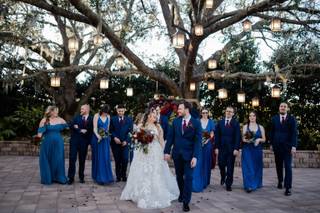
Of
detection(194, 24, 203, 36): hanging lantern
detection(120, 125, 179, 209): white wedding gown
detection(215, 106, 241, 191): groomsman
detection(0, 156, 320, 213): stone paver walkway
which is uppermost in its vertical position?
detection(194, 24, 203, 36): hanging lantern

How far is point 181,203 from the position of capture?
616 centimetres

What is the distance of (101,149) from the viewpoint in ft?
26.0

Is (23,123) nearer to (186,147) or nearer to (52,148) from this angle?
(52,148)

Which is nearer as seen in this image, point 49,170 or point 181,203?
point 181,203

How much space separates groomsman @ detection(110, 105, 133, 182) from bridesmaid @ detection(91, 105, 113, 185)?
0.25 meters

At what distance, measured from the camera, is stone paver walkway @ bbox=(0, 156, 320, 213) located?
227 inches

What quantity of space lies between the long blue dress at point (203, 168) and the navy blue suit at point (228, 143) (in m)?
0.23

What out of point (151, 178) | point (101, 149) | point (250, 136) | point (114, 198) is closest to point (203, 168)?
point (250, 136)

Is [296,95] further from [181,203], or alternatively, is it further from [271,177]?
[181,203]

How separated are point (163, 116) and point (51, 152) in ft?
7.82

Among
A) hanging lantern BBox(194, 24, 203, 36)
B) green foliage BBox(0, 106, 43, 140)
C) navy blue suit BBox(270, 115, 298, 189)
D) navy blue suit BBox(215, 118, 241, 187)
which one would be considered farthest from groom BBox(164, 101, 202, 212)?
green foliage BBox(0, 106, 43, 140)

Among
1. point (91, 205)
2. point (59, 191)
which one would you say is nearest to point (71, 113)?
point (59, 191)

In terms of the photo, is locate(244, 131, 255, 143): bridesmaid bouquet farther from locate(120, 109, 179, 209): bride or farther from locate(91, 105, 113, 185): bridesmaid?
locate(91, 105, 113, 185): bridesmaid

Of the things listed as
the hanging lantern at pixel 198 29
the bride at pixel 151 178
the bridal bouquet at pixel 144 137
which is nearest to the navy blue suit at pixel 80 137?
the bride at pixel 151 178
